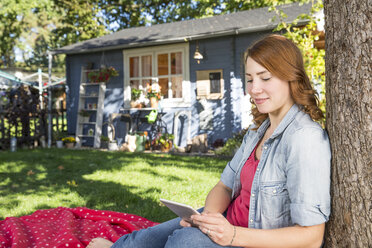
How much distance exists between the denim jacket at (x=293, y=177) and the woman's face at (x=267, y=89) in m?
0.07

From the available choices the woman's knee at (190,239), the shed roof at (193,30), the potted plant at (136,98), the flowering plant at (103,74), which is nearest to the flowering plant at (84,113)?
the flowering plant at (103,74)

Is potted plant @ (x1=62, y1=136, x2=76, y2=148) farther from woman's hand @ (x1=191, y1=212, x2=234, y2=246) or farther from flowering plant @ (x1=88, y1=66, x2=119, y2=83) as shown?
woman's hand @ (x1=191, y1=212, x2=234, y2=246)

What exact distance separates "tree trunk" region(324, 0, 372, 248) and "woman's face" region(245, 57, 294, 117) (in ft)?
0.75

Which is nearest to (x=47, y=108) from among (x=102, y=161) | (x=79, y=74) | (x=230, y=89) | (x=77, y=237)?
(x=79, y=74)

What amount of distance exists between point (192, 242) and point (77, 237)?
1328 millimetres

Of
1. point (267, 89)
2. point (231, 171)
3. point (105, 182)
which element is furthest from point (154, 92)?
point (267, 89)

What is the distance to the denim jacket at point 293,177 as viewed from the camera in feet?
5.24

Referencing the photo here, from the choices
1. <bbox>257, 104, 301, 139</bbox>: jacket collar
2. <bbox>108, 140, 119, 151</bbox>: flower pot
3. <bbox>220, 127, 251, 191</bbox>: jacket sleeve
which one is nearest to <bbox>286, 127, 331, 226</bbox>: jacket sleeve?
<bbox>257, 104, 301, 139</bbox>: jacket collar

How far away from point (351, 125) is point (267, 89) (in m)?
0.42

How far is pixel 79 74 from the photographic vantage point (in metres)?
12.2

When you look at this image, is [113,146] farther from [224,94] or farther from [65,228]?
[65,228]

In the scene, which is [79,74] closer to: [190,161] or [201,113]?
[201,113]

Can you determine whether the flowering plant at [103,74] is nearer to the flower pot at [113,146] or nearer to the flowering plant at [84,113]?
the flowering plant at [84,113]

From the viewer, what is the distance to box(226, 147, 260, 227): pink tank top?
1974 millimetres
